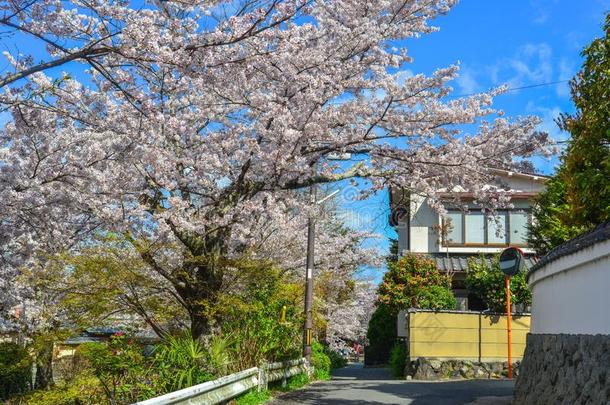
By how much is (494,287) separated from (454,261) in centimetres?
573

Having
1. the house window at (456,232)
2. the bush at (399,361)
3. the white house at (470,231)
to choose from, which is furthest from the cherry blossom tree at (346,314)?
the bush at (399,361)

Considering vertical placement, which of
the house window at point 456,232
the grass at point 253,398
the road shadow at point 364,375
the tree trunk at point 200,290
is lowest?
the road shadow at point 364,375

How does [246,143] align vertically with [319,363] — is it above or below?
above

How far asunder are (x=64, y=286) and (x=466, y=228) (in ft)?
61.6

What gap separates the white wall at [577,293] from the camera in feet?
24.3

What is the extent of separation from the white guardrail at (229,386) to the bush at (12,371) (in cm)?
703

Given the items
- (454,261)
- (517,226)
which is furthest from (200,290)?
(517,226)

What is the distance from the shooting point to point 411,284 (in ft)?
75.3

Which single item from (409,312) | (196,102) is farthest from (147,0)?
(409,312)

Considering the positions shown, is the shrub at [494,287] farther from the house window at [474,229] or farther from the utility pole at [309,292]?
the utility pole at [309,292]

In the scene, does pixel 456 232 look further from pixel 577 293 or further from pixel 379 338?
pixel 577 293

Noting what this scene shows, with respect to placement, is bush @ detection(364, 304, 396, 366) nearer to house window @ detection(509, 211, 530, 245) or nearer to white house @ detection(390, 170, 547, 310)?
white house @ detection(390, 170, 547, 310)

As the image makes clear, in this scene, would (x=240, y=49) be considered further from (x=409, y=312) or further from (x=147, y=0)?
(x=409, y=312)

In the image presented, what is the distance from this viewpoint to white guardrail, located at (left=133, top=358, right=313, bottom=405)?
26.4 feet
